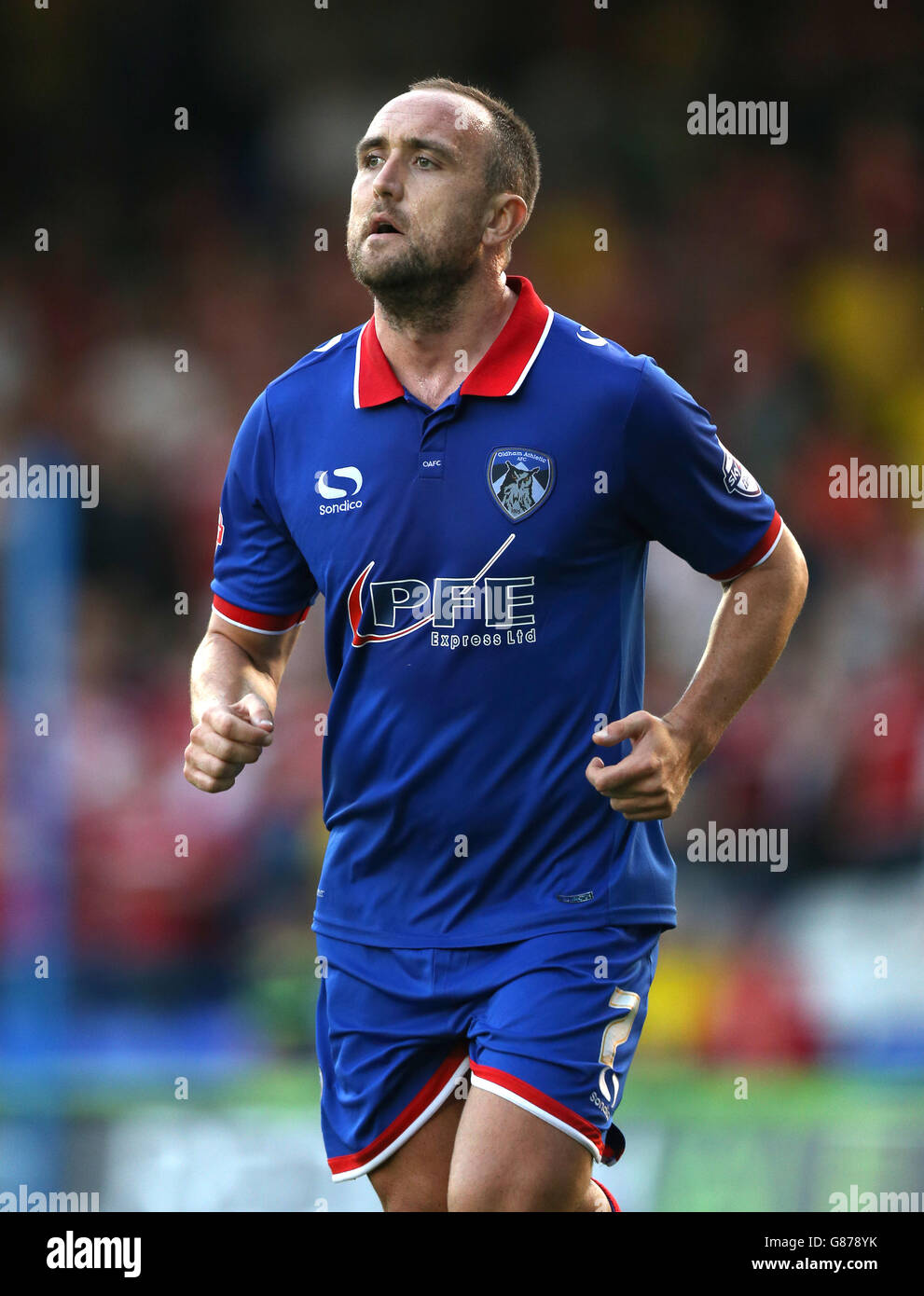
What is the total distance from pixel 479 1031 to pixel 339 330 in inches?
234

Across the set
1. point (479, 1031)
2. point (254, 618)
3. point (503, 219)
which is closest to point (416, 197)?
point (503, 219)

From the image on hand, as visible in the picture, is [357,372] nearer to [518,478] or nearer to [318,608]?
[518,478]

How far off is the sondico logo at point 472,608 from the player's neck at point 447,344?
0.38m

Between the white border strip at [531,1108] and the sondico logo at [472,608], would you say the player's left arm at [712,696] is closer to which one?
the sondico logo at [472,608]

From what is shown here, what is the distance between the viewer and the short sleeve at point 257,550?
3.43m

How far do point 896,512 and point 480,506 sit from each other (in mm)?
5118

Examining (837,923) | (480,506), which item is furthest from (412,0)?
(480,506)

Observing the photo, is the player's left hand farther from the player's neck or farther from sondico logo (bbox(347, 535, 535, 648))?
the player's neck

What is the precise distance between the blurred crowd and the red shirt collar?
11.5ft

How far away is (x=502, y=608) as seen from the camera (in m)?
3.12

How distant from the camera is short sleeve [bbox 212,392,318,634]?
11.3 ft

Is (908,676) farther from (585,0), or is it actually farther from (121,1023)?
(585,0)

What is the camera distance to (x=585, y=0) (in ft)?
32.0

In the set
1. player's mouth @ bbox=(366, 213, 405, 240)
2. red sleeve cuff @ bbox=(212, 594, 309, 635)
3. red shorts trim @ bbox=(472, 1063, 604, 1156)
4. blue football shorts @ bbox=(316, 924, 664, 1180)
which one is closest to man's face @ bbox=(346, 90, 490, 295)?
player's mouth @ bbox=(366, 213, 405, 240)
